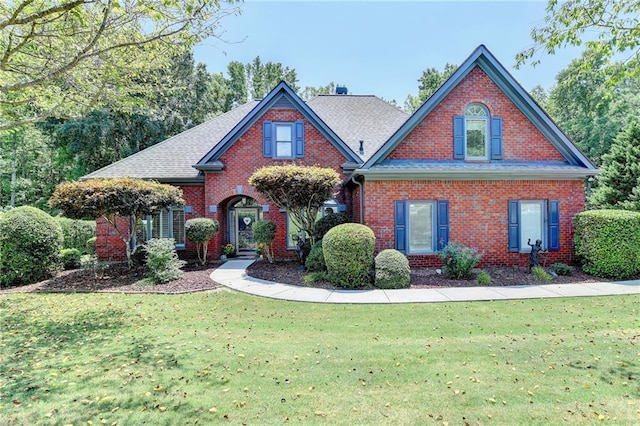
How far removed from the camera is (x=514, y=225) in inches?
447

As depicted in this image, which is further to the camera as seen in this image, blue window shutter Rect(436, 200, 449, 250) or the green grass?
blue window shutter Rect(436, 200, 449, 250)

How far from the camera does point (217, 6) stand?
636cm

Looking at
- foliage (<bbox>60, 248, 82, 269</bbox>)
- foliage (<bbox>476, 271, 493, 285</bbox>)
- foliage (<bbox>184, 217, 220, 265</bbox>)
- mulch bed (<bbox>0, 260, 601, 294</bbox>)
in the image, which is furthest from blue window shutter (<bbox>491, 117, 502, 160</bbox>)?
foliage (<bbox>60, 248, 82, 269</bbox>)

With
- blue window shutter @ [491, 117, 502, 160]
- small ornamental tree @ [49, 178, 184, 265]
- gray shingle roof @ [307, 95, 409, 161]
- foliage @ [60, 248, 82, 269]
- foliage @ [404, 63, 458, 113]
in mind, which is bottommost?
foliage @ [60, 248, 82, 269]

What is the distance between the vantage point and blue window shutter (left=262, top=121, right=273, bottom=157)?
1396cm

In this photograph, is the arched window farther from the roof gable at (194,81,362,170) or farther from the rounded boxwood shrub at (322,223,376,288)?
the rounded boxwood shrub at (322,223,376,288)

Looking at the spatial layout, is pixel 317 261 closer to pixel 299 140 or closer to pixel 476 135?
pixel 299 140

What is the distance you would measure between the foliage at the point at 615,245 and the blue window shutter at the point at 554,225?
1.26 meters

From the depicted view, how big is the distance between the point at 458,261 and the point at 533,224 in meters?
3.88

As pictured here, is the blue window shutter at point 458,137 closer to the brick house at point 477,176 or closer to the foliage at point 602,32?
the brick house at point 477,176

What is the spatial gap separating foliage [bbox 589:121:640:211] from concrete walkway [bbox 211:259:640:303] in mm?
10916

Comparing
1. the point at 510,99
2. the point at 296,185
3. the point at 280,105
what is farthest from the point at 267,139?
the point at 510,99

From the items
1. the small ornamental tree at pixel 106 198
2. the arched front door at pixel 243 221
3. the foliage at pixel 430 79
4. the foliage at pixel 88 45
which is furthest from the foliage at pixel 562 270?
the foliage at pixel 430 79

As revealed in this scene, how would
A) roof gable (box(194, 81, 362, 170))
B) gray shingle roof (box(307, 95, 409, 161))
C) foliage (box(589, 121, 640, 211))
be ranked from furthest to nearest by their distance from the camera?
foliage (box(589, 121, 640, 211))
gray shingle roof (box(307, 95, 409, 161))
roof gable (box(194, 81, 362, 170))
